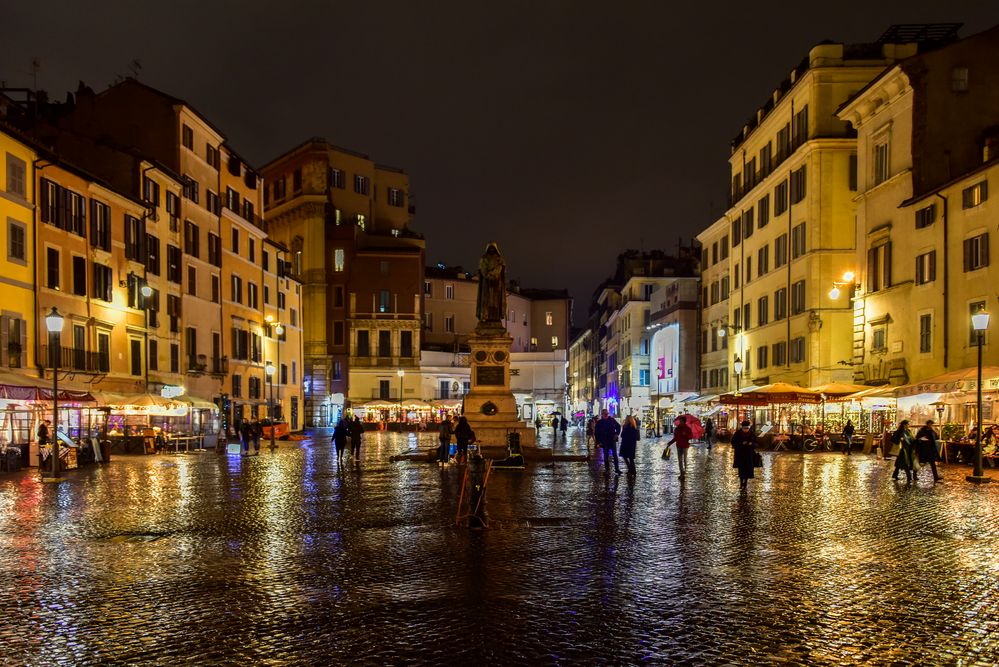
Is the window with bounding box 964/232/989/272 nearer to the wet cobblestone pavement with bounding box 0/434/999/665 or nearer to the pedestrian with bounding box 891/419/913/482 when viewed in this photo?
the pedestrian with bounding box 891/419/913/482

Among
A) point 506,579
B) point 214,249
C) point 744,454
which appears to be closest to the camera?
point 506,579

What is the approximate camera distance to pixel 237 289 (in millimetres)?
58344

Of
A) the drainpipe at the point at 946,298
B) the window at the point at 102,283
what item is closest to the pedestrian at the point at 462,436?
the drainpipe at the point at 946,298

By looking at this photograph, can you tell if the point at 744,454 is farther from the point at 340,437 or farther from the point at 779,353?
the point at 779,353

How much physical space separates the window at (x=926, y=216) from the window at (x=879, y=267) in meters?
2.86

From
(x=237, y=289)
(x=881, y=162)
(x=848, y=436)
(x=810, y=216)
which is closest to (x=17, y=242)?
(x=237, y=289)

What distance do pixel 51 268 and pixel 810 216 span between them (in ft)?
117

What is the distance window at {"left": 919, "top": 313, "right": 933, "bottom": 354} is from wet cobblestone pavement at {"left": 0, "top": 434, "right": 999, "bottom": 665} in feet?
55.7

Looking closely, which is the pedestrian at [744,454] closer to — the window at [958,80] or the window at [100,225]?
the window at [958,80]

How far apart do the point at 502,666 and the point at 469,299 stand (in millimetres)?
92772

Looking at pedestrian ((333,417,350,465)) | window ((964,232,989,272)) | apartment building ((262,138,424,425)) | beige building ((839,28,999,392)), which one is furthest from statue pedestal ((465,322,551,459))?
apartment building ((262,138,424,425))

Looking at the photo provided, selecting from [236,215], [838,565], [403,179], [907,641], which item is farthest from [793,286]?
[403,179]

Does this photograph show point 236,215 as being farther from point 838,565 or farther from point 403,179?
point 838,565

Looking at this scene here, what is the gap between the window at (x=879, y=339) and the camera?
3931cm
